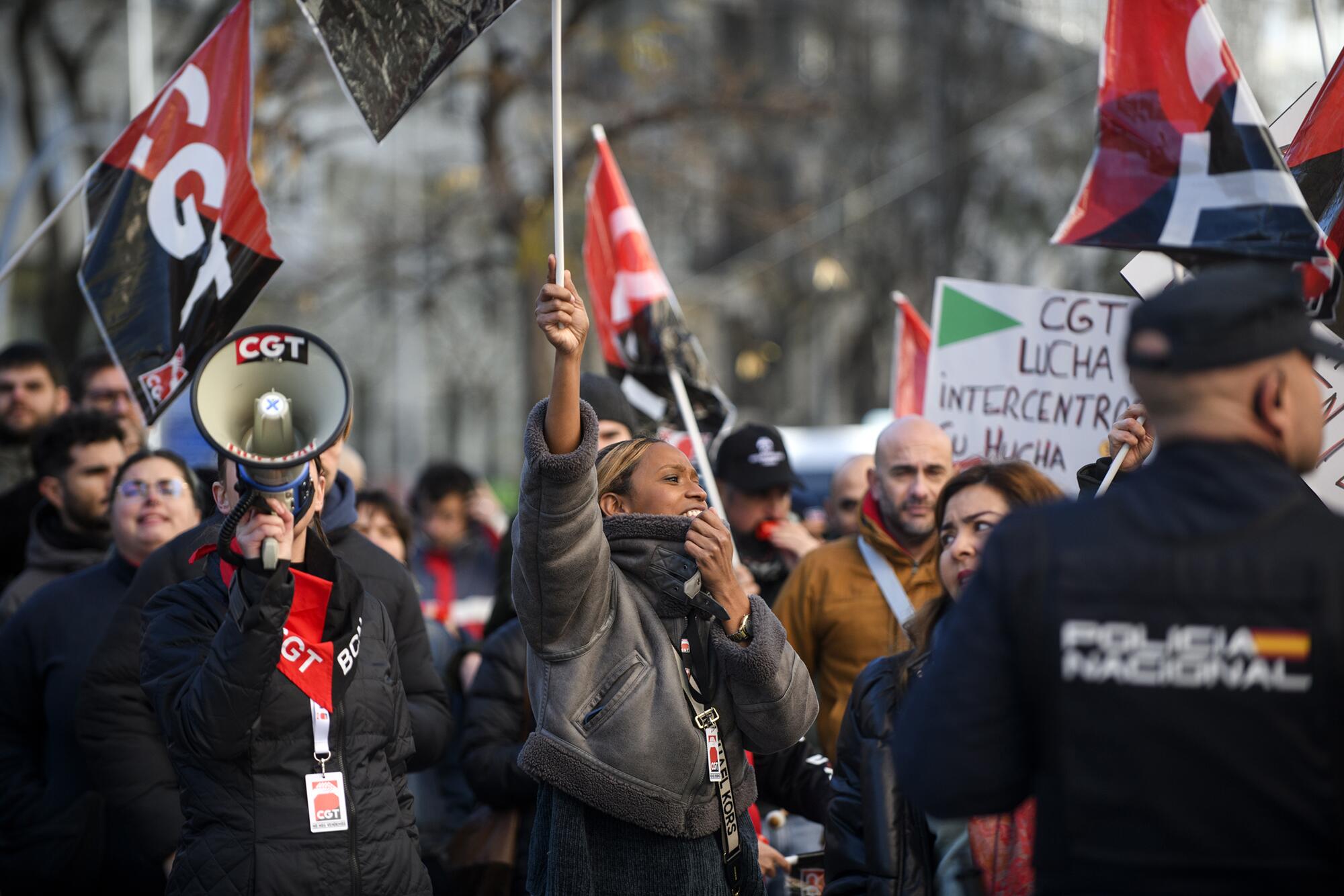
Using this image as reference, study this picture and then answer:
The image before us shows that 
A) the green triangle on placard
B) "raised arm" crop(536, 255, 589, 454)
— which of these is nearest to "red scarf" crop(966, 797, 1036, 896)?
"raised arm" crop(536, 255, 589, 454)

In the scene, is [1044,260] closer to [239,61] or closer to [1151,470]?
[239,61]

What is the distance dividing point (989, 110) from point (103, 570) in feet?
72.0

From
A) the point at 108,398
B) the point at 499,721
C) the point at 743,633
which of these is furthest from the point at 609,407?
the point at 108,398

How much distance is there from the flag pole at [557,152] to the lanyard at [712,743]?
85 cm

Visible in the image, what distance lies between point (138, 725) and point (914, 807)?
216 cm

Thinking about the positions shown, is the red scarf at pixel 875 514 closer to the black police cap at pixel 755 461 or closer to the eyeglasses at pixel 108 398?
the black police cap at pixel 755 461

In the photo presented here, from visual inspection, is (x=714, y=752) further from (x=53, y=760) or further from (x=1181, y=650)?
(x=53, y=760)

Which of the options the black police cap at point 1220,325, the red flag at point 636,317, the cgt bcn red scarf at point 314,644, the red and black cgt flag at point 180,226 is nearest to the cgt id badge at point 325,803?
the cgt bcn red scarf at point 314,644

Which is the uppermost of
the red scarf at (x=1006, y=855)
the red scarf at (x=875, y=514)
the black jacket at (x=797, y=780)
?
the red scarf at (x=875, y=514)

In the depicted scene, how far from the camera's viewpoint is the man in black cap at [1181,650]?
86.0 inches

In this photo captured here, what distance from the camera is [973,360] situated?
6.30 m

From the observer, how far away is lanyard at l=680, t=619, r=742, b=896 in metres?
3.32

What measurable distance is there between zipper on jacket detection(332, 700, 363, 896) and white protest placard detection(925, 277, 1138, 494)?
9.97 feet

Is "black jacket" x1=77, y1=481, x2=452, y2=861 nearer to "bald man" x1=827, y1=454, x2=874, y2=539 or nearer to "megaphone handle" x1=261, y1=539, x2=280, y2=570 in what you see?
"megaphone handle" x1=261, y1=539, x2=280, y2=570
